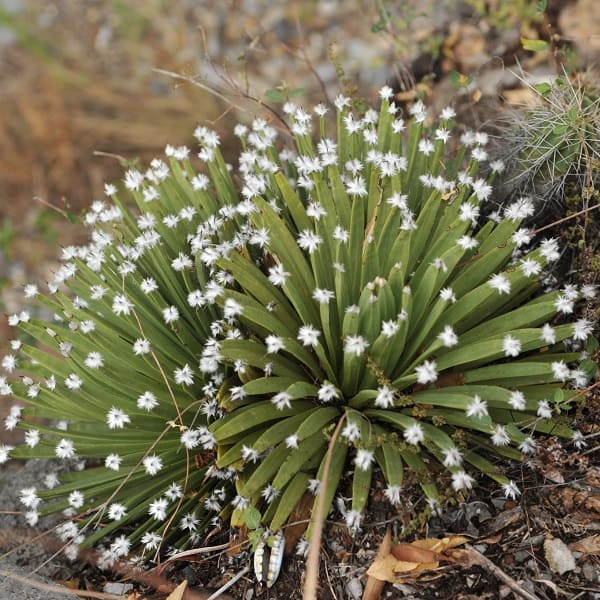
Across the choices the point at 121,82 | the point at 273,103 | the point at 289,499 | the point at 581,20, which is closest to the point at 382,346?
the point at 289,499

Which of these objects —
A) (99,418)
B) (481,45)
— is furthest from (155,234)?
(481,45)

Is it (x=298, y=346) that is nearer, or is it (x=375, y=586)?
(x=375, y=586)

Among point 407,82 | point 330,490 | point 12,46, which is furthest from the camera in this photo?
point 12,46

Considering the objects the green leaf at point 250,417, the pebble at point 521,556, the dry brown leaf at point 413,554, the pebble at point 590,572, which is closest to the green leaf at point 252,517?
the green leaf at point 250,417

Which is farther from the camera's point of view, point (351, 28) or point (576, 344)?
point (351, 28)

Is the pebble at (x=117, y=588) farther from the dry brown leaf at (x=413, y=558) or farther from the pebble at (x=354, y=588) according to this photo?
the dry brown leaf at (x=413, y=558)

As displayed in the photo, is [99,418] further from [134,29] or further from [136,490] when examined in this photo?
[134,29]

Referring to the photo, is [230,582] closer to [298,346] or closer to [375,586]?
[375,586]
